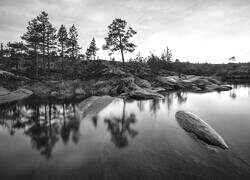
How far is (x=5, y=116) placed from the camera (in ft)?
41.5

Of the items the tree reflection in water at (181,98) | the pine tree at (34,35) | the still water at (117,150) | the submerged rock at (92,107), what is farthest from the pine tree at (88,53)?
the still water at (117,150)

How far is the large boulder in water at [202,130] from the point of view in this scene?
23.1 feet

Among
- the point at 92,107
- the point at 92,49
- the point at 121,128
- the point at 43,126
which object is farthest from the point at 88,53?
→ the point at 121,128

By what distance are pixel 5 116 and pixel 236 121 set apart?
758 inches

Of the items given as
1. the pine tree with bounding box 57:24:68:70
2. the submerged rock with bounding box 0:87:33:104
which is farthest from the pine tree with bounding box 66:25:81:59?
the submerged rock with bounding box 0:87:33:104

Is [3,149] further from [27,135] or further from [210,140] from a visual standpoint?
[210,140]

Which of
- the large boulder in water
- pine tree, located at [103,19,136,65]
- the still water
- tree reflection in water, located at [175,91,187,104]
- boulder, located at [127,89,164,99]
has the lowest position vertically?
the still water

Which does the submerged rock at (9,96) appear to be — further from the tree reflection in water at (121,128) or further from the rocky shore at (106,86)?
the tree reflection in water at (121,128)

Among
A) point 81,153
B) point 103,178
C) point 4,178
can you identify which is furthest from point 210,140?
point 4,178

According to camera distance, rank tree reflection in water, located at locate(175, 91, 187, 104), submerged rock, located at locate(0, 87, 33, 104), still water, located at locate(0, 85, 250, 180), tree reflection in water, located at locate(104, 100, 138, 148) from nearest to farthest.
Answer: still water, located at locate(0, 85, 250, 180) < tree reflection in water, located at locate(104, 100, 138, 148) < submerged rock, located at locate(0, 87, 33, 104) < tree reflection in water, located at locate(175, 91, 187, 104)

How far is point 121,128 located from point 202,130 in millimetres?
5036

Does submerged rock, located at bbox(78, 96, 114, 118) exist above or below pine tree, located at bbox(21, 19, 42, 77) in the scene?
below

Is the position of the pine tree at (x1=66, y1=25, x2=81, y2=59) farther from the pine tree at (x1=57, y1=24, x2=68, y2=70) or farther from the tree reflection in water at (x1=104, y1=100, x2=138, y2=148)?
the tree reflection in water at (x1=104, y1=100, x2=138, y2=148)

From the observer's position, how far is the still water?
5160 millimetres
